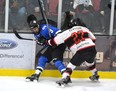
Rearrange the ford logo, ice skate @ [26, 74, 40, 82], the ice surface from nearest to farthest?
the ice surface < ice skate @ [26, 74, 40, 82] < the ford logo

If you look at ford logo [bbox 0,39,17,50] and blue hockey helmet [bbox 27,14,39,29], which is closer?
blue hockey helmet [bbox 27,14,39,29]

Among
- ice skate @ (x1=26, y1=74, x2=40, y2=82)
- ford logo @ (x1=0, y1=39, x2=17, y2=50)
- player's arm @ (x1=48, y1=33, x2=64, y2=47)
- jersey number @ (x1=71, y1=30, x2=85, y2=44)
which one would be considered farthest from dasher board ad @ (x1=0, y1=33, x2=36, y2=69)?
jersey number @ (x1=71, y1=30, x2=85, y2=44)

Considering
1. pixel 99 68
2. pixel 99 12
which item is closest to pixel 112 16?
pixel 99 12

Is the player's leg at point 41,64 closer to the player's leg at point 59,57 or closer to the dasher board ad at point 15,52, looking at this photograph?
the player's leg at point 59,57

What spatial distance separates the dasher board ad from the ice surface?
0.21m

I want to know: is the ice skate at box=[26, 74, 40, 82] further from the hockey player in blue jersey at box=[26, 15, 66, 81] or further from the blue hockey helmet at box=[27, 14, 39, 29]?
the blue hockey helmet at box=[27, 14, 39, 29]

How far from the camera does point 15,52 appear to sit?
5742 millimetres

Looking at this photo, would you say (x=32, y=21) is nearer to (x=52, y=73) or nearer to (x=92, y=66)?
(x=52, y=73)

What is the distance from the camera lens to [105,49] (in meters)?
5.89

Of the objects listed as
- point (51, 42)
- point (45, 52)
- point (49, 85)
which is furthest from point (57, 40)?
point (49, 85)

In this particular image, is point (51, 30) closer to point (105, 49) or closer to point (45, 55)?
point (45, 55)

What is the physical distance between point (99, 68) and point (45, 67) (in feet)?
2.39

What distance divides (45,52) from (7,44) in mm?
522

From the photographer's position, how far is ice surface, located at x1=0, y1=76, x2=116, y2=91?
516 centimetres
